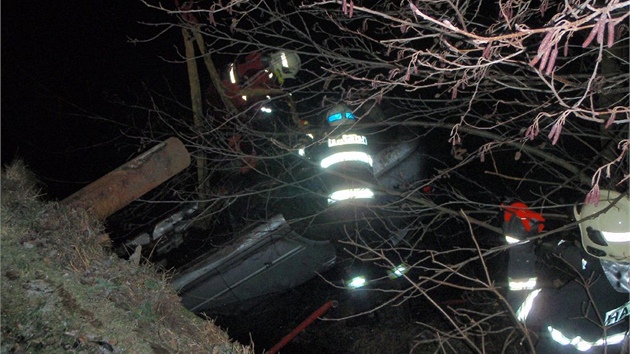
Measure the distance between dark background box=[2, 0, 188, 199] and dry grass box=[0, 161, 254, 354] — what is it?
4936 mm

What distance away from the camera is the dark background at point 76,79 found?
834 cm

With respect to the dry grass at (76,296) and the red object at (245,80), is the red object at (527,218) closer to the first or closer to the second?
the dry grass at (76,296)

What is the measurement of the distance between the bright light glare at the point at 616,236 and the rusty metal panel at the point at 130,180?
3090 mm

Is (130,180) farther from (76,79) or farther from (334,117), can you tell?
(76,79)

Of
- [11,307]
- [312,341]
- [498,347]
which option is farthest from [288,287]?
[11,307]

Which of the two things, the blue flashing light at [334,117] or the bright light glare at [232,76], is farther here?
the bright light glare at [232,76]

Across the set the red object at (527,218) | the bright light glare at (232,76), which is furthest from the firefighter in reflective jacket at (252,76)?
the red object at (527,218)

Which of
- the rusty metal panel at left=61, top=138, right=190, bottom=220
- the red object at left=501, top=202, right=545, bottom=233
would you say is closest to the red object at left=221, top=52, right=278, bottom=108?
the rusty metal panel at left=61, top=138, right=190, bottom=220

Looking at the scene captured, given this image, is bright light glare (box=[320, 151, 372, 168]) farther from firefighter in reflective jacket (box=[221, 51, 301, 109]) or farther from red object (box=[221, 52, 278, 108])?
red object (box=[221, 52, 278, 108])

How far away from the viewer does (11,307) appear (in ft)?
7.38

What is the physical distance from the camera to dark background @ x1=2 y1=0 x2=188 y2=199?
27.3 ft

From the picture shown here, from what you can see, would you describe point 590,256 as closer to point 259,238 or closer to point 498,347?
point 498,347

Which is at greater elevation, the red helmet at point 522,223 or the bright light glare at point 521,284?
the red helmet at point 522,223

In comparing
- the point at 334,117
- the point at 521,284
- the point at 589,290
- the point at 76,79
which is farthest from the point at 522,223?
the point at 76,79
